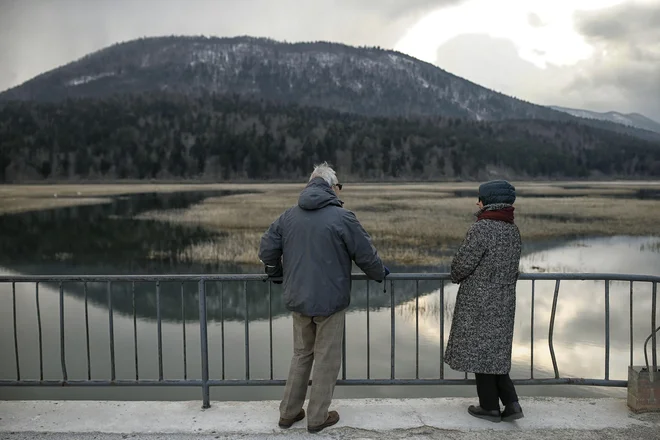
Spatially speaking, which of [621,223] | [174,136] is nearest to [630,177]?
[174,136]

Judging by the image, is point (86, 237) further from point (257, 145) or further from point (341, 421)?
point (257, 145)

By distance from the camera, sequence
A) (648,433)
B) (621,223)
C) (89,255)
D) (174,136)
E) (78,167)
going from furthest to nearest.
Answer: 1. (174,136)
2. (78,167)
3. (621,223)
4. (89,255)
5. (648,433)

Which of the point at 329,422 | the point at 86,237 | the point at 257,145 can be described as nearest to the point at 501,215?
the point at 329,422

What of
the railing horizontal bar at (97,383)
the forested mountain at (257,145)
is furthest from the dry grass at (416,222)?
the forested mountain at (257,145)

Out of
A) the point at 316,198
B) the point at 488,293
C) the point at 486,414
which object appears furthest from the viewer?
the point at 486,414

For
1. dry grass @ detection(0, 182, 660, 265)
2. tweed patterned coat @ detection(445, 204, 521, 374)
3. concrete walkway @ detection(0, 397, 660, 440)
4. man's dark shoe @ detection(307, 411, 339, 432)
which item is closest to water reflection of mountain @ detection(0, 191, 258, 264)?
dry grass @ detection(0, 182, 660, 265)

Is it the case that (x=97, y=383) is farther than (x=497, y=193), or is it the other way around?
(x=97, y=383)

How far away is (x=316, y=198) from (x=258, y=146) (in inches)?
4718

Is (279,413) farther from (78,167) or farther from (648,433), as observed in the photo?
(78,167)

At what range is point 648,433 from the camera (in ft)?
14.7

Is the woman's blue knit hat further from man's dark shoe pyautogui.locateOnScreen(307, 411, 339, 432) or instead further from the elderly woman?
man's dark shoe pyautogui.locateOnScreen(307, 411, 339, 432)

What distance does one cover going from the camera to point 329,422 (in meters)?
4.59

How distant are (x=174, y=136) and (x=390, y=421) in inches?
4997

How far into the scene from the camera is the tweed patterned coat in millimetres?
4395
